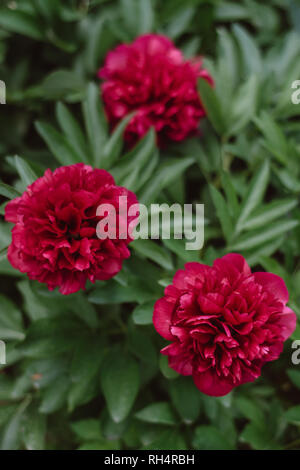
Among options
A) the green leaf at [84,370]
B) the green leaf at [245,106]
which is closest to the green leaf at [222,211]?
the green leaf at [245,106]

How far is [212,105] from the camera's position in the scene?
0.95 meters

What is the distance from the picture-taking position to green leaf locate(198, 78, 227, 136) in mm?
918

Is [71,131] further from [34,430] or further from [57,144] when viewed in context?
[34,430]

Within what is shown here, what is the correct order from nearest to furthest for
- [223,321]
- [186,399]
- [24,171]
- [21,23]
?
[223,321] < [24,171] < [186,399] < [21,23]

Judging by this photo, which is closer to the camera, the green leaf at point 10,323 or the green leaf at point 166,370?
the green leaf at point 166,370

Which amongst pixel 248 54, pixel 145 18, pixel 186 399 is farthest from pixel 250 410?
pixel 145 18

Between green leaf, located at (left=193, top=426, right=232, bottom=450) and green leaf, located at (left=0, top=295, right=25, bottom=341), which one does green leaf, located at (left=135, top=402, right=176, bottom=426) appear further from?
green leaf, located at (left=0, top=295, right=25, bottom=341)

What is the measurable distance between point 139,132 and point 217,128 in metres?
0.21

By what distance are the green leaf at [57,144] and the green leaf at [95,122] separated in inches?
2.5

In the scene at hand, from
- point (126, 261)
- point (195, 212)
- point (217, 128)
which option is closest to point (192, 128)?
point (217, 128)

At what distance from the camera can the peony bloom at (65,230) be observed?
597mm

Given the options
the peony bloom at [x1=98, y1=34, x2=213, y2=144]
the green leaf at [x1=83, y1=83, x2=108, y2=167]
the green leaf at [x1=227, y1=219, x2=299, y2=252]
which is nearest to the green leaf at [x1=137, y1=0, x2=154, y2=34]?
the peony bloom at [x1=98, y1=34, x2=213, y2=144]

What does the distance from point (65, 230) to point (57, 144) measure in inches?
12.6

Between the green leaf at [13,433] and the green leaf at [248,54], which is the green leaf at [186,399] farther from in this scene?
the green leaf at [248,54]
